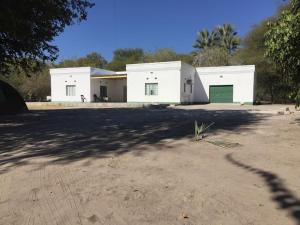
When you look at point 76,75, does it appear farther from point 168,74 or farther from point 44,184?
point 44,184

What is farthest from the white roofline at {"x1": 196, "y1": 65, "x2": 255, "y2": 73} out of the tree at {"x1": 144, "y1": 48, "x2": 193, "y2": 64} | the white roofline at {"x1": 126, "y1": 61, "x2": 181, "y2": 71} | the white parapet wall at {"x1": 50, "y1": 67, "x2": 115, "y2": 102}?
the tree at {"x1": 144, "y1": 48, "x2": 193, "y2": 64}

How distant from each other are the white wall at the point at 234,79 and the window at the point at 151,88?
17.9 feet

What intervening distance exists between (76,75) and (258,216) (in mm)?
38555

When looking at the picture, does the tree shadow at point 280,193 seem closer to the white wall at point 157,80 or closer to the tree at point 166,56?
the white wall at point 157,80

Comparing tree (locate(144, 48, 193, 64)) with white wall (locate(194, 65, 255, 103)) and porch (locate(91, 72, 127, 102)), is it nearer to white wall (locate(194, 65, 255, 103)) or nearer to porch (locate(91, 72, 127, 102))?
porch (locate(91, 72, 127, 102))

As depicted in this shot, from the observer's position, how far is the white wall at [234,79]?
35531mm

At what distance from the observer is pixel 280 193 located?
15.5ft

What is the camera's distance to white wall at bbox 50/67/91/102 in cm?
4022

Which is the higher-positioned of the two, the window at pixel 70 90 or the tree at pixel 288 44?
the tree at pixel 288 44

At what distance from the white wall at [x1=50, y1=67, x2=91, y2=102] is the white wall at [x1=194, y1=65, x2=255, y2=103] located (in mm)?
12777

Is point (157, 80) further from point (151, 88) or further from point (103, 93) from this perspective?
point (103, 93)

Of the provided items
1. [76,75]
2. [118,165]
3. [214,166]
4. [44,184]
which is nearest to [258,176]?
[214,166]

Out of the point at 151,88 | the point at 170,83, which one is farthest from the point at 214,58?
the point at 170,83

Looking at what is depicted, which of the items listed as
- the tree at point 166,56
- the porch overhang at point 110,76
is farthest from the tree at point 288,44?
the tree at point 166,56
